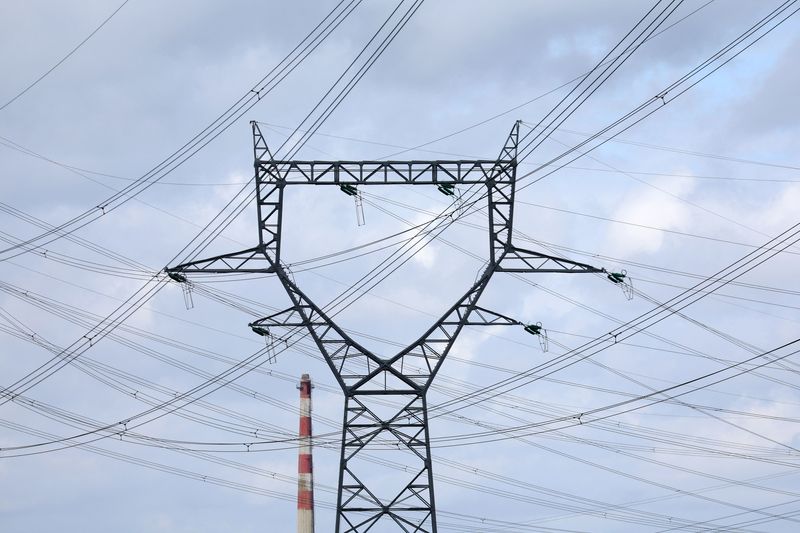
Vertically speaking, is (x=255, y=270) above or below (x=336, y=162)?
below

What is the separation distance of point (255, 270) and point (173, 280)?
136 inches

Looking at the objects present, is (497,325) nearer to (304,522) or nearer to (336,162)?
(336,162)

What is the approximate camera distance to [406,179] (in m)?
52.3

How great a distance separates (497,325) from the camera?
173 feet

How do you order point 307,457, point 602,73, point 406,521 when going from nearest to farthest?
point 602,73 → point 406,521 → point 307,457

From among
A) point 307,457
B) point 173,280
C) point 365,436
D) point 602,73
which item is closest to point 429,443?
point 365,436

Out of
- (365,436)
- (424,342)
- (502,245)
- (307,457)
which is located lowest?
(365,436)

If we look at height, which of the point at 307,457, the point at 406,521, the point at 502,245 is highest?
the point at 307,457

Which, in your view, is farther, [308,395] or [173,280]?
[308,395]

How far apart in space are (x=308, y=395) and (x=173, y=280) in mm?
42749

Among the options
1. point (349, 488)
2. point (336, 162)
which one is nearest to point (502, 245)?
point (336, 162)

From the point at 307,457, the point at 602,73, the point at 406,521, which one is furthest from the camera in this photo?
the point at 307,457

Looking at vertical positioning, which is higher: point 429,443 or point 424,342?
point 424,342

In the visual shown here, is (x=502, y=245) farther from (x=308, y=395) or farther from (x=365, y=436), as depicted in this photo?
(x=308, y=395)
